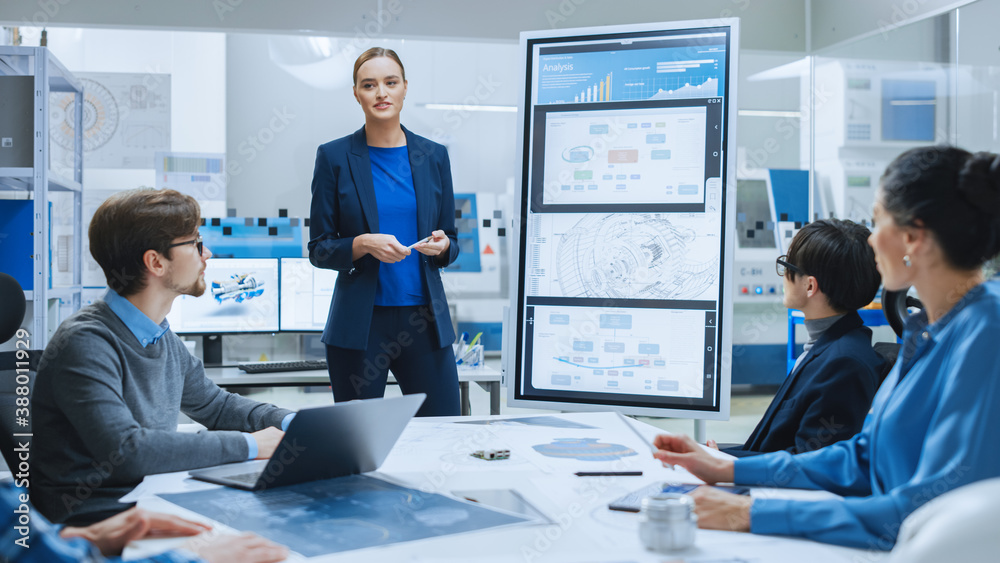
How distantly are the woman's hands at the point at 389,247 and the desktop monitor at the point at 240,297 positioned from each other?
59.1 inches

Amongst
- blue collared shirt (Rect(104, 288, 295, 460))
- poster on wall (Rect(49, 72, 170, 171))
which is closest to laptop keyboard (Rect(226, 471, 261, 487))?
blue collared shirt (Rect(104, 288, 295, 460))

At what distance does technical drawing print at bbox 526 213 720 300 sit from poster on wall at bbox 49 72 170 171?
2584 millimetres

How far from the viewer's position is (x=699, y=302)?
2217mm

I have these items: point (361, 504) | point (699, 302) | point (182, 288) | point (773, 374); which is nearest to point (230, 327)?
point (182, 288)

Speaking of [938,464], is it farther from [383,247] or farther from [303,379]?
[303,379]

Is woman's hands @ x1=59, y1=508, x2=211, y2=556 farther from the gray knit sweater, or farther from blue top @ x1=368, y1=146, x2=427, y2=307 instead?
blue top @ x1=368, y1=146, x2=427, y2=307

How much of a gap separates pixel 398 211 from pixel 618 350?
0.82 meters

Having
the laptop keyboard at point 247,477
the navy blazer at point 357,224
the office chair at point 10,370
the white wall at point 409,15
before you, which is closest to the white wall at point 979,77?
the white wall at point 409,15

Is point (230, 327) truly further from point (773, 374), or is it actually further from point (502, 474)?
point (773, 374)

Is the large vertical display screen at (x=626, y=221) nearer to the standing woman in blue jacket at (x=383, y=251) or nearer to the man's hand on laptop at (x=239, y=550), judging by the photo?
the standing woman in blue jacket at (x=383, y=251)

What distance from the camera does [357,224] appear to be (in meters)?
2.48

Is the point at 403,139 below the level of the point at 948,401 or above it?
above

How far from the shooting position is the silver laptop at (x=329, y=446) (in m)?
1.27

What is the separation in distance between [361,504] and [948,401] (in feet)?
2.83
